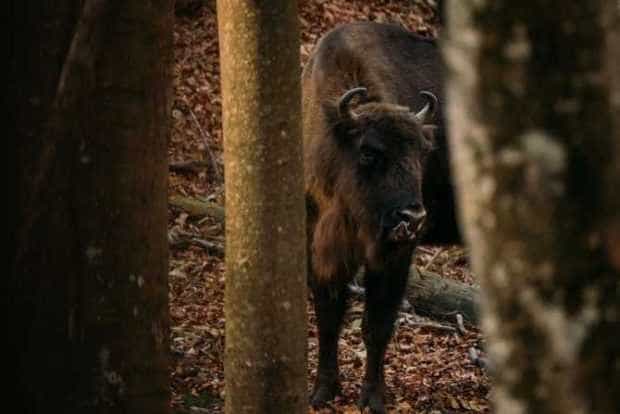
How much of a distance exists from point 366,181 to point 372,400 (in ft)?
4.70

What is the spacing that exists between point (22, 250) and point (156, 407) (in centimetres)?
77

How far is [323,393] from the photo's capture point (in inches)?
335

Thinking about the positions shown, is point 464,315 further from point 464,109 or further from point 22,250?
point 464,109

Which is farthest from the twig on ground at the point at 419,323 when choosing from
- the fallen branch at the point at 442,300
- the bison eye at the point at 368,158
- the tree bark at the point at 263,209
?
the tree bark at the point at 263,209

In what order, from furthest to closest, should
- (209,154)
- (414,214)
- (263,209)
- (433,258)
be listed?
1. (209,154)
2. (433,258)
3. (414,214)
4. (263,209)

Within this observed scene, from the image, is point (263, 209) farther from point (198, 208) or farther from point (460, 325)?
point (198, 208)

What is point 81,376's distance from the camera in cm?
437

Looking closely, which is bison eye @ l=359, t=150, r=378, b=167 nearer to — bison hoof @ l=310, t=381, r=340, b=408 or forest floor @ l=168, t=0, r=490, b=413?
bison hoof @ l=310, t=381, r=340, b=408

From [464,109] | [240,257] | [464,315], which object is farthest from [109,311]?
[464,315]

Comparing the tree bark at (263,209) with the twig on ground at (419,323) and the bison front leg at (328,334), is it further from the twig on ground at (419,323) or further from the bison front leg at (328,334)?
the twig on ground at (419,323)

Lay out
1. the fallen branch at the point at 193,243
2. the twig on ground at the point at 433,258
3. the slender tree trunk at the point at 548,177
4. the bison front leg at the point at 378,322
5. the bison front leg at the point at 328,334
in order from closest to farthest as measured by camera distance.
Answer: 1. the slender tree trunk at the point at 548,177
2. the bison front leg at the point at 378,322
3. the bison front leg at the point at 328,334
4. the fallen branch at the point at 193,243
5. the twig on ground at the point at 433,258

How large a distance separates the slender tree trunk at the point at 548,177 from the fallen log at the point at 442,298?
27.5ft

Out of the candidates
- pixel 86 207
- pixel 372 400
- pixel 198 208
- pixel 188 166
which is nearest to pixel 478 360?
pixel 372 400

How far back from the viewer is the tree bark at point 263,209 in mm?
5277
